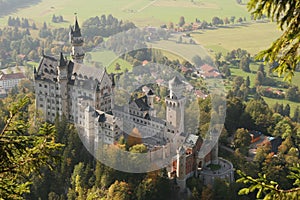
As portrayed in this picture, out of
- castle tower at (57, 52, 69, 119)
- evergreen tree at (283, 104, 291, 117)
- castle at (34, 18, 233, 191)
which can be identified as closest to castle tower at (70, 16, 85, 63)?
castle at (34, 18, 233, 191)

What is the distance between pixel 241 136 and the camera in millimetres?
20812

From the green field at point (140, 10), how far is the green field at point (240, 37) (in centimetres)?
339

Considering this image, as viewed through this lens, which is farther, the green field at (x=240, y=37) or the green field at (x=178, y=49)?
the green field at (x=240, y=37)

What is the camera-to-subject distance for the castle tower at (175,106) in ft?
59.4

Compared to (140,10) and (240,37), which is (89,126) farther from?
(140,10)

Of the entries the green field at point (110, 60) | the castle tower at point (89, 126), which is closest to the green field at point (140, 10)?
the green field at point (110, 60)

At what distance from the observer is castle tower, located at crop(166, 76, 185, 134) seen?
59.4ft

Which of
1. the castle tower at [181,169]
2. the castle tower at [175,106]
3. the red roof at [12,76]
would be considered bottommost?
the castle tower at [181,169]

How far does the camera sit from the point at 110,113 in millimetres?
19359

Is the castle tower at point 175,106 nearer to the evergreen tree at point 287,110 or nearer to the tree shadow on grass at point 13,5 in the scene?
the evergreen tree at point 287,110

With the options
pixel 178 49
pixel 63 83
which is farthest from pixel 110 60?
pixel 63 83

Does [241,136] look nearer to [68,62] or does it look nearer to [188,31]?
[68,62]

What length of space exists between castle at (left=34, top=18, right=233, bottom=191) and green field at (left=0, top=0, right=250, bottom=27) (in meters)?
27.4

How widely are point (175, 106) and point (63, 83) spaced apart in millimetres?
4860
